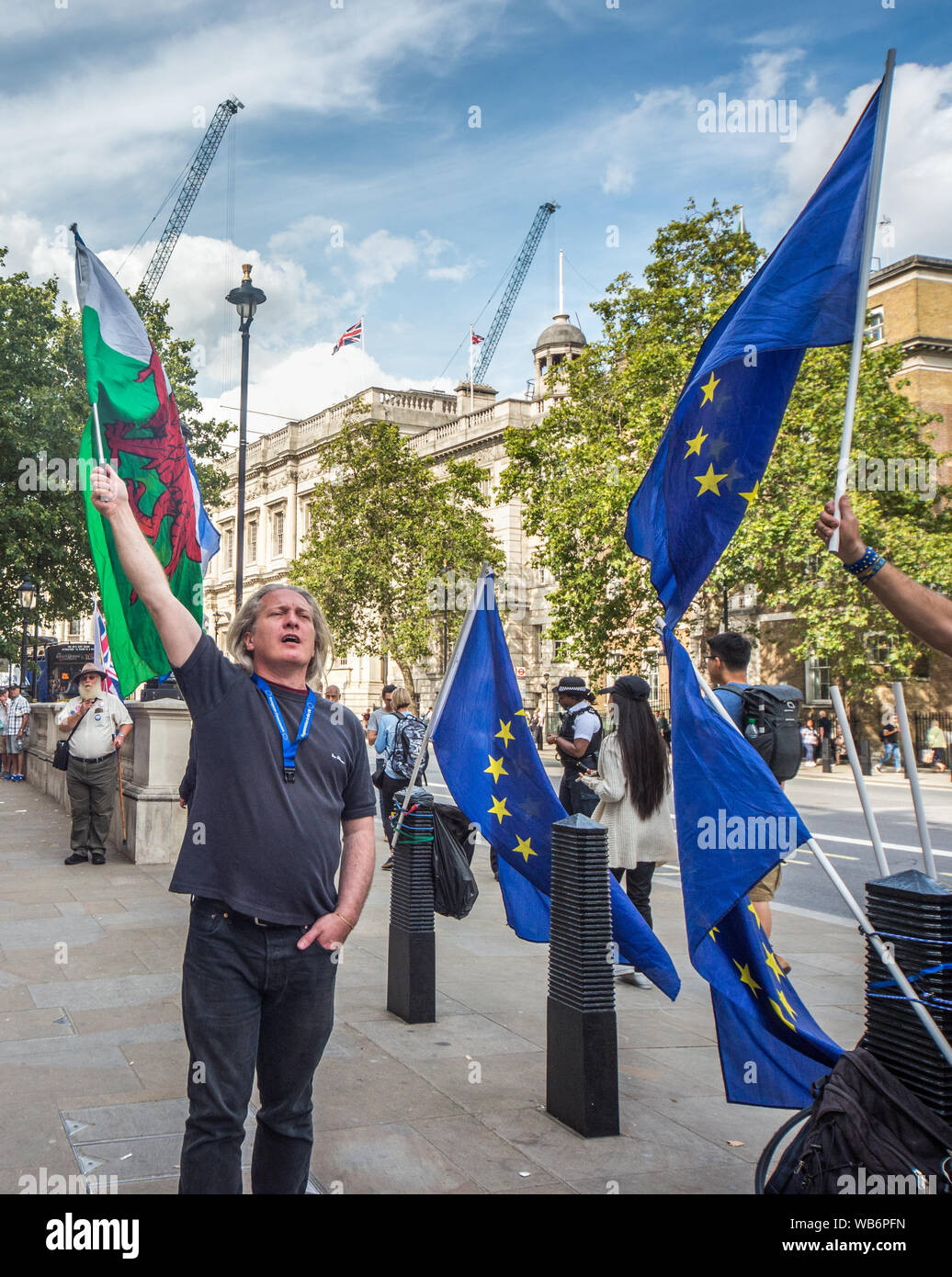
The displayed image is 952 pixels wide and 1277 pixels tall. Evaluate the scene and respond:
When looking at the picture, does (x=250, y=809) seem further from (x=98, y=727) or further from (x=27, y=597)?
(x=27, y=597)

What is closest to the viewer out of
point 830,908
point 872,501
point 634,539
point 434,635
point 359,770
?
point 359,770

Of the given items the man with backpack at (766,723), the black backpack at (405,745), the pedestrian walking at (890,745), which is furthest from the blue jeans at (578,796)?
the pedestrian walking at (890,745)

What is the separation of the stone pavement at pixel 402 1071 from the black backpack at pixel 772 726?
4.77 ft

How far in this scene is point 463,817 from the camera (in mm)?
6223

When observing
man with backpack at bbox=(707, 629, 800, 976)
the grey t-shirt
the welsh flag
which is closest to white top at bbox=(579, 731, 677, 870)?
man with backpack at bbox=(707, 629, 800, 976)

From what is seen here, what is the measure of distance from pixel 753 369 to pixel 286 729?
2330 millimetres

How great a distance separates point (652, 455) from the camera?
88.7 ft

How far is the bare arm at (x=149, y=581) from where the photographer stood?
2969mm

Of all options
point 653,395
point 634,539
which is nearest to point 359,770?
point 634,539

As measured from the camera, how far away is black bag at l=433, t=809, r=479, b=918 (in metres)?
6.00

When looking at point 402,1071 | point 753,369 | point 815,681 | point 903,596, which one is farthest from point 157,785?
point 815,681

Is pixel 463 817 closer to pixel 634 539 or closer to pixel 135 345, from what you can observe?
pixel 634 539

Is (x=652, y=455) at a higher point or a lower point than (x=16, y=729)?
higher
